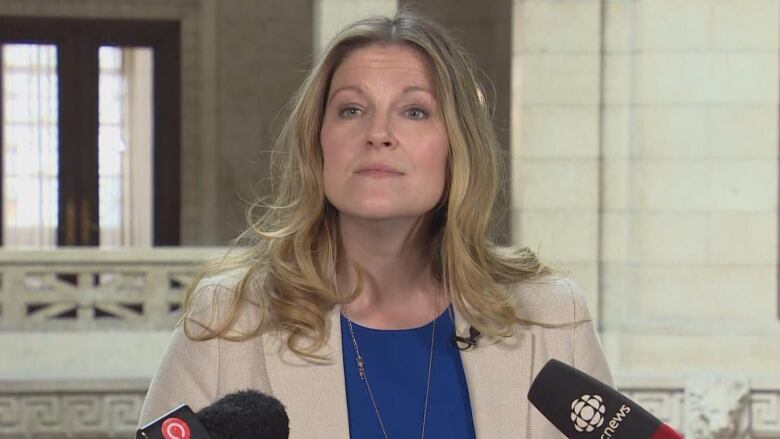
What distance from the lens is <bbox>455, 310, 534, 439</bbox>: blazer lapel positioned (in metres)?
2.37

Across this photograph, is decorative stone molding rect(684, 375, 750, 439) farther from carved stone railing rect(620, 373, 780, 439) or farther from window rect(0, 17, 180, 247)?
window rect(0, 17, 180, 247)

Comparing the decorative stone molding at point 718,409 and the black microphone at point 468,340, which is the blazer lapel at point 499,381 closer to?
the black microphone at point 468,340

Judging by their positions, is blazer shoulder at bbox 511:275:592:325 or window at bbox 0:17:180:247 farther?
window at bbox 0:17:180:247

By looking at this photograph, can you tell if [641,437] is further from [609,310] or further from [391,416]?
[609,310]

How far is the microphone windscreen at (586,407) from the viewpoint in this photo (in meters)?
1.64

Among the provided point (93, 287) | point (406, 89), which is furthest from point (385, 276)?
point (93, 287)

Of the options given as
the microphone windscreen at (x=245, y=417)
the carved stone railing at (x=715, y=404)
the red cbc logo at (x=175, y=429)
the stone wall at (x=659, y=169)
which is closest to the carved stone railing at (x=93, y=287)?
the stone wall at (x=659, y=169)

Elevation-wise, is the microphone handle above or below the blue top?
above

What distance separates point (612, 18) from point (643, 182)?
107 cm

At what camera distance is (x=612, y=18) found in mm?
9141

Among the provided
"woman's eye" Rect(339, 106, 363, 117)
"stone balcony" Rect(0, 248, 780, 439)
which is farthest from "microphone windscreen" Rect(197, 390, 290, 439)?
"stone balcony" Rect(0, 248, 780, 439)

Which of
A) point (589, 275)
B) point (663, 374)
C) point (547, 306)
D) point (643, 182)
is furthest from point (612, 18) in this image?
point (547, 306)

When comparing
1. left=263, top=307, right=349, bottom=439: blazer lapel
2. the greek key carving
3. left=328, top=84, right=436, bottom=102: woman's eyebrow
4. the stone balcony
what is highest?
left=328, top=84, right=436, bottom=102: woman's eyebrow

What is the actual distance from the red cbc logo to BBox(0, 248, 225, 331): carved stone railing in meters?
7.62
